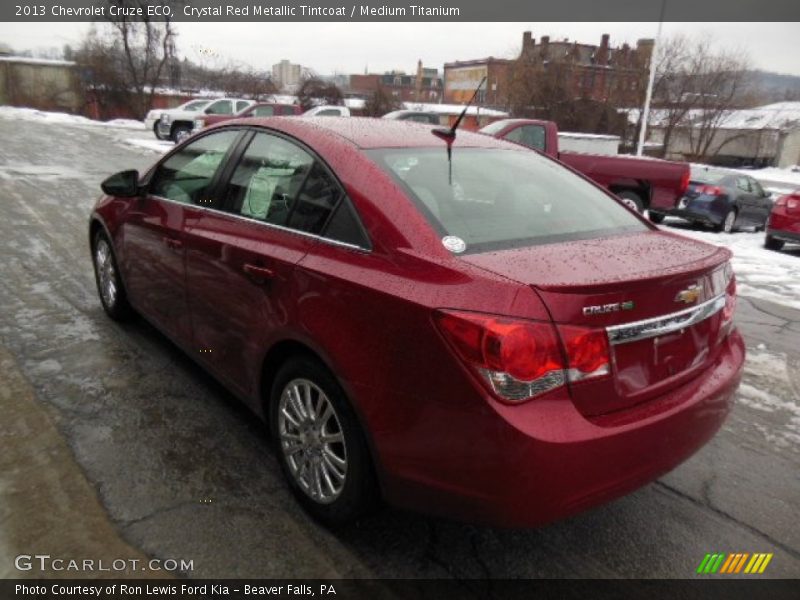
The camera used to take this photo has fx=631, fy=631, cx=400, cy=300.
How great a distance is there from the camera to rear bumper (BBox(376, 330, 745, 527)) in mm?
1938

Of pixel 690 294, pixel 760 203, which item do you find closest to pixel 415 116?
pixel 760 203

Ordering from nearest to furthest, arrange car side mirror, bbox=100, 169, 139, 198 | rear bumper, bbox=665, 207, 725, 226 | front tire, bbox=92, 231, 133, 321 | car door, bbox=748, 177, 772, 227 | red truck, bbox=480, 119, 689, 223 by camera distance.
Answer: car side mirror, bbox=100, 169, 139, 198
front tire, bbox=92, 231, 133, 321
red truck, bbox=480, 119, 689, 223
rear bumper, bbox=665, 207, 725, 226
car door, bbox=748, 177, 772, 227

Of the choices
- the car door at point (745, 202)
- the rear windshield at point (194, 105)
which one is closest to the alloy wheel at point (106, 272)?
the car door at point (745, 202)

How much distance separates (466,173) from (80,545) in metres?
2.20

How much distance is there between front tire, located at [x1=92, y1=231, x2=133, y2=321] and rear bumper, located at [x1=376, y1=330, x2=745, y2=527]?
10.3ft

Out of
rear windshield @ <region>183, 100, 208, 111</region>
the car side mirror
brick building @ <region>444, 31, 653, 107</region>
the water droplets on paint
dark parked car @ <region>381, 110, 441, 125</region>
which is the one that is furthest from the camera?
brick building @ <region>444, 31, 653, 107</region>

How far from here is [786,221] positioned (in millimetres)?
10148

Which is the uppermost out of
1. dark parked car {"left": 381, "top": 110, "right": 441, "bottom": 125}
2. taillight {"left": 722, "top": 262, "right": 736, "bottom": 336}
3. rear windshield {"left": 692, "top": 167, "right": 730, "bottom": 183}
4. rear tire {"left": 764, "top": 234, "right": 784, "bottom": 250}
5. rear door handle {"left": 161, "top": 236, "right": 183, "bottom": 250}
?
dark parked car {"left": 381, "top": 110, "right": 441, "bottom": 125}

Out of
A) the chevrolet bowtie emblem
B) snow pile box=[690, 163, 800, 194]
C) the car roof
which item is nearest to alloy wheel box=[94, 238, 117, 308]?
the car roof

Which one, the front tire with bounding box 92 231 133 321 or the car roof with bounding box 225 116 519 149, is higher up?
the car roof with bounding box 225 116 519 149

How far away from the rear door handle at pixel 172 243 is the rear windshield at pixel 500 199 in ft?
4.51

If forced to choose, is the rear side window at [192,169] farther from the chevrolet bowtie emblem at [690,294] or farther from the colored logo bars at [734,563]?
the colored logo bars at [734,563]

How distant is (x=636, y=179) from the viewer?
11.6m

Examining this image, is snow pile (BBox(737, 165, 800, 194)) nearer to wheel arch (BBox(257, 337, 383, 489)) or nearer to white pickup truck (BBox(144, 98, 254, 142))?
white pickup truck (BBox(144, 98, 254, 142))
